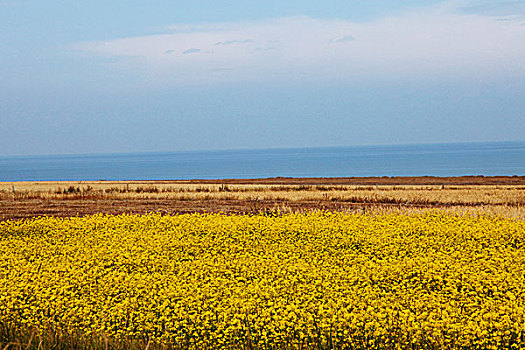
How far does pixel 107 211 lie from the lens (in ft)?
90.8

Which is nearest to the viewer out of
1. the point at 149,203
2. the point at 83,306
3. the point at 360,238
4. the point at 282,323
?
the point at 282,323

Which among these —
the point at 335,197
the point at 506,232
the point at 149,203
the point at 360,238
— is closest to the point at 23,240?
the point at 360,238

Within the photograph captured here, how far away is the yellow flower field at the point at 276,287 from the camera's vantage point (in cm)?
764

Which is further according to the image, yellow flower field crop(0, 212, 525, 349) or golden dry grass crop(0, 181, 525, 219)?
golden dry grass crop(0, 181, 525, 219)

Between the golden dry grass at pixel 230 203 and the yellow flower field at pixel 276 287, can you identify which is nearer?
the yellow flower field at pixel 276 287

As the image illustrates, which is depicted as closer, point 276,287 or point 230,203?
point 276,287

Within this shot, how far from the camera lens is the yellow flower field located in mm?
7645

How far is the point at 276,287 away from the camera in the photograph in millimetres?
9477

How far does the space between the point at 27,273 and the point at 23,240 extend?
628 cm

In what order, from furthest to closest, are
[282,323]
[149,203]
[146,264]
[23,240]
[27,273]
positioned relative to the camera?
[149,203] → [23,240] → [146,264] → [27,273] → [282,323]

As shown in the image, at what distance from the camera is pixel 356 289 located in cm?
940

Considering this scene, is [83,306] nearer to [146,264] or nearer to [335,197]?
[146,264]

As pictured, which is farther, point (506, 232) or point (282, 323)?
point (506, 232)

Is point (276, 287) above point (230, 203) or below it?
above
